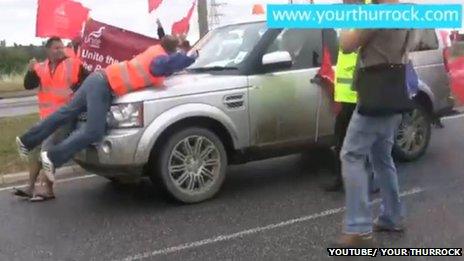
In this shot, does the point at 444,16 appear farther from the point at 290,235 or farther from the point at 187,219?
the point at 187,219

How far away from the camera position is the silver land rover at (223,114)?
20.1ft

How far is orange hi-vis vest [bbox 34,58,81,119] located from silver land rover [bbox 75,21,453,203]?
1008 millimetres

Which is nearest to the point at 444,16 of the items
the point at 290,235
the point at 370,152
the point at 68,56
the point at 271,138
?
the point at 370,152

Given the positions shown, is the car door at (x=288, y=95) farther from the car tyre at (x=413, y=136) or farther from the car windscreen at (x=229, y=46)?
the car tyre at (x=413, y=136)

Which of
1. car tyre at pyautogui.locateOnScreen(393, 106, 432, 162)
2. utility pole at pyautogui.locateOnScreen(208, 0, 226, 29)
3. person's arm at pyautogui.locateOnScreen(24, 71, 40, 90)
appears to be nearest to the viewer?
person's arm at pyautogui.locateOnScreen(24, 71, 40, 90)

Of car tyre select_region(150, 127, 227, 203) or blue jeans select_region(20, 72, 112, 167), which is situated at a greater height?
blue jeans select_region(20, 72, 112, 167)

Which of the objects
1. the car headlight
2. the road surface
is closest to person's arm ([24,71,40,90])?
the road surface

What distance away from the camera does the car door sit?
22.0 feet

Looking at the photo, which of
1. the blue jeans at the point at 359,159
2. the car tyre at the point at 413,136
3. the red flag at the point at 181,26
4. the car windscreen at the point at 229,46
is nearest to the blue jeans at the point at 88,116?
the car windscreen at the point at 229,46

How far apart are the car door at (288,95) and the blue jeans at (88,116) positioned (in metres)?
1.42

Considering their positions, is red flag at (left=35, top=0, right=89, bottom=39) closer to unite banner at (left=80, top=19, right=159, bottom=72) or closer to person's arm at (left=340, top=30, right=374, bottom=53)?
unite banner at (left=80, top=19, right=159, bottom=72)

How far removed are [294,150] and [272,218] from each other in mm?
1300

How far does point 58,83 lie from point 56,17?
4.40 feet

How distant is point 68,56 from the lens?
736 cm
